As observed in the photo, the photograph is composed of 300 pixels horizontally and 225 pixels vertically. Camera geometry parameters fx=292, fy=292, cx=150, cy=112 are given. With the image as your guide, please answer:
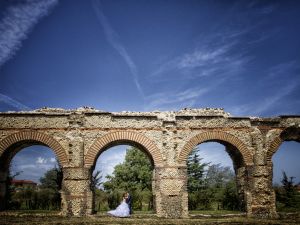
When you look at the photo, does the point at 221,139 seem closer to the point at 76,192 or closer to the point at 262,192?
the point at 262,192

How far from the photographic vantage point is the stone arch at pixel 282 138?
1245 centimetres

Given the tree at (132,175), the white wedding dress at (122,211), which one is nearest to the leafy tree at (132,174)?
the tree at (132,175)

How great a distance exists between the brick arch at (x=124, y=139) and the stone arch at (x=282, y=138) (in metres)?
4.71

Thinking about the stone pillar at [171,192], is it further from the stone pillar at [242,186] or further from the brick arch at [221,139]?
the stone pillar at [242,186]

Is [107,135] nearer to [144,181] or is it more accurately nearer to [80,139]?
[80,139]

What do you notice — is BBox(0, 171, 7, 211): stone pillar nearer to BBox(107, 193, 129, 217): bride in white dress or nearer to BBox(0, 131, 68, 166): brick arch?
BBox(0, 131, 68, 166): brick arch

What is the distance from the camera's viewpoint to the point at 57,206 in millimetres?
18375

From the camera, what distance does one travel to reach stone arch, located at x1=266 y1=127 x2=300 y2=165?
490 inches

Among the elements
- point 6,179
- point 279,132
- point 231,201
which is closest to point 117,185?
point 231,201

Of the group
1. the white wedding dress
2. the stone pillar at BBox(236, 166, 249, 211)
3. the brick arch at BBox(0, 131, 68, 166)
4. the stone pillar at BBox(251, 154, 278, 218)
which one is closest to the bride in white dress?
the white wedding dress

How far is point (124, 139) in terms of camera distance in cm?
1187

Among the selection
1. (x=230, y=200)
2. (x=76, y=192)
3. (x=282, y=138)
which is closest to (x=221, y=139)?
(x=282, y=138)

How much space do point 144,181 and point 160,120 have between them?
18742 mm

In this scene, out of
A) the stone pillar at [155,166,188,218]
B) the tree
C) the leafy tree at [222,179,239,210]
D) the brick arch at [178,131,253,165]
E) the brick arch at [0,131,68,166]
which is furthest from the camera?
the tree
